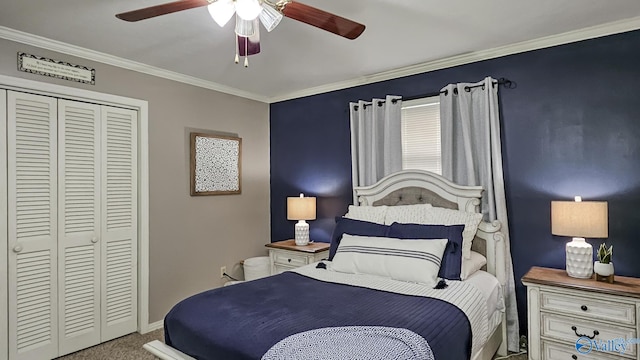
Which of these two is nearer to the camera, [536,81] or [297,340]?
[297,340]

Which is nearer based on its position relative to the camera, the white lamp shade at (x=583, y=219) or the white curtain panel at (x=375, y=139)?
the white lamp shade at (x=583, y=219)

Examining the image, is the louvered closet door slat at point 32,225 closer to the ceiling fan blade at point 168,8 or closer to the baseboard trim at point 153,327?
the baseboard trim at point 153,327

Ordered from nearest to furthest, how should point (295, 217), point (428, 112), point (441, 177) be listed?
point (441, 177), point (428, 112), point (295, 217)

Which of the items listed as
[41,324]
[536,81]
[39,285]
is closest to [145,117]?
[39,285]

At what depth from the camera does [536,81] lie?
2910 millimetres

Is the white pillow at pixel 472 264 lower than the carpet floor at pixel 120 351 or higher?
higher

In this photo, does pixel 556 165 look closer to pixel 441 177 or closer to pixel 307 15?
pixel 441 177

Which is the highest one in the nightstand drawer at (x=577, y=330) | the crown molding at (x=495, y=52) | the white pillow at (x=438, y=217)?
the crown molding at (x=495, y=52)

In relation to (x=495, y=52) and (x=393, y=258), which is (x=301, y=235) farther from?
(x=495, y=52)

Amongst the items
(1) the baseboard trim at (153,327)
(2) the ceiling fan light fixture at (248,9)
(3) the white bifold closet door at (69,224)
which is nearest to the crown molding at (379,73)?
(3) the white bifold closet door at (69,224)

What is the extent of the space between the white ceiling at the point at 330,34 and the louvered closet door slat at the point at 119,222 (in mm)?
617

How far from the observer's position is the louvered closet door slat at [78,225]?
2914 millimetres

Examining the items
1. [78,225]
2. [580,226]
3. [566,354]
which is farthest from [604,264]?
[78,225]

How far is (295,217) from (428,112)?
174 centimetres
